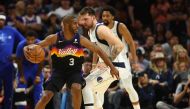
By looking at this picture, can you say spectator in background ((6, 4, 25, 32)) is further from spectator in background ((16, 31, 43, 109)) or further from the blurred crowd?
spectator in background ((16, 31, 43, 109))

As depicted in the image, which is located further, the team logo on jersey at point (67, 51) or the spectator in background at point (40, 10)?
the spectator in background at point (40, 10)

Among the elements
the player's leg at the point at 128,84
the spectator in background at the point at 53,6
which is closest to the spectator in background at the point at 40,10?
the spectator in background at the point at 53,6

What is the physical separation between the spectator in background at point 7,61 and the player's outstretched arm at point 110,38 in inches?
110

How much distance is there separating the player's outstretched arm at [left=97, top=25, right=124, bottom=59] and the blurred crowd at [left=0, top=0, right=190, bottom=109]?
4.76ft

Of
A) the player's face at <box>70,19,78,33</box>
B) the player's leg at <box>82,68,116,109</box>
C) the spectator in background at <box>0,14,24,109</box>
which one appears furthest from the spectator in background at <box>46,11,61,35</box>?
the player's face at <box>70,19,78,33</box>

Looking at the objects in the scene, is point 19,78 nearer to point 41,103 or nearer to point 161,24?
point 41,103

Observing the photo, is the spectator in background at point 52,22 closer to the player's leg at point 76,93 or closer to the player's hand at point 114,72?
the player's hand at point 114,72

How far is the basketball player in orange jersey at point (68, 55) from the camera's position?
29.9 feet

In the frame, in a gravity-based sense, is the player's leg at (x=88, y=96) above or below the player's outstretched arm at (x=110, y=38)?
below

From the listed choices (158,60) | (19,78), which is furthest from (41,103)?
(158,60)

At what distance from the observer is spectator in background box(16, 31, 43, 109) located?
→ 1139cm

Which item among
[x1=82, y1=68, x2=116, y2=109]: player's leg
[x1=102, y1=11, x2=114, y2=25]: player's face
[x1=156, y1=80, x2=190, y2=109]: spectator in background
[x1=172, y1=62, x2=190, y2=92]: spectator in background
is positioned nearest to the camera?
[x1=82, y1=68, x2=116, y2=109]: player's leg

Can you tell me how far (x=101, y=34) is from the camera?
9562 mm

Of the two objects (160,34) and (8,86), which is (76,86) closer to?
(8,86)
